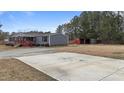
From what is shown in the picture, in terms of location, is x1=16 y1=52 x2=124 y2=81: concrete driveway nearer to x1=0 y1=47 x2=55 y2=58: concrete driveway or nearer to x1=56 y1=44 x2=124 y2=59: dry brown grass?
x1=56 y1=44 x2=124 y2=59: dry brown grass

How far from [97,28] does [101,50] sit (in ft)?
4.26

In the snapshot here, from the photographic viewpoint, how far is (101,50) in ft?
24.5

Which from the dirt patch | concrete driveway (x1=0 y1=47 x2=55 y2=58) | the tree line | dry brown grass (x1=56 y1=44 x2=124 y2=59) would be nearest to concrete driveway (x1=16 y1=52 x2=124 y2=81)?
the dirt patch

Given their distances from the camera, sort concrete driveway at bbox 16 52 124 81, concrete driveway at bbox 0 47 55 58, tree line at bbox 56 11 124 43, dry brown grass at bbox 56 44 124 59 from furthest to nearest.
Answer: concrete driveway at bbox 0 47 55 58 < dry brown grass at bbox 56 44 124 59 < tree line at bbox 56 11 124 43 < concrete driveway at bbox 16 52 124 81

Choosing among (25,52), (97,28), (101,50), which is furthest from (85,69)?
(25,52)

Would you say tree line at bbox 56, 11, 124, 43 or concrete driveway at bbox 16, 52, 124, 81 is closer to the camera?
concrete driveway at bbox 16, 52, 124, 81

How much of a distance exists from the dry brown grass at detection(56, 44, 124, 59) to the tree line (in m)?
0.28

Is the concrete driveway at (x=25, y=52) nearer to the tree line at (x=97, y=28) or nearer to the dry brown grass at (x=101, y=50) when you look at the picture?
the dry brown grass at (x=101, y=50)

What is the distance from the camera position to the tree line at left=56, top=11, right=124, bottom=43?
6109mm

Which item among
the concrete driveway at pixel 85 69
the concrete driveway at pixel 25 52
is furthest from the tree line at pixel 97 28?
the concrete driveway at pixel 25 52

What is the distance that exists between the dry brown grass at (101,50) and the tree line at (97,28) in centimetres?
28

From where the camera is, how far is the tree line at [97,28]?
241 inches

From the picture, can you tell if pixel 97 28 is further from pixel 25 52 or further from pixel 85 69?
pixel 25 52

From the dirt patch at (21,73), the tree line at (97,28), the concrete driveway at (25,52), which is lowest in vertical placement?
the dirt patch at (21,73)
